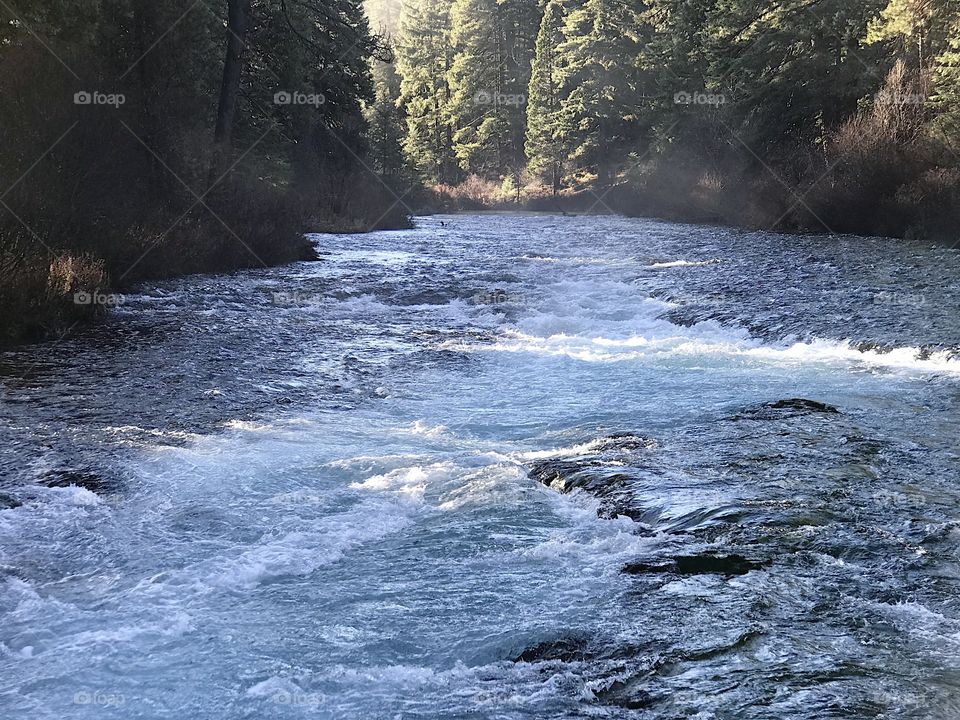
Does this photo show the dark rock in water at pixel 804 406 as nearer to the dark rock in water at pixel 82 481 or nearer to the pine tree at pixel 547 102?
the dark rock in water at pixel 82 481

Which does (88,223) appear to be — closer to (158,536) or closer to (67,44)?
(67,44)

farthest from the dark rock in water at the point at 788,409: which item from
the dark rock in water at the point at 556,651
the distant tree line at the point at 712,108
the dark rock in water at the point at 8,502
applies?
the distant tree line at the point at 712,108

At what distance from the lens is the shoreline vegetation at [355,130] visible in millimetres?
15391

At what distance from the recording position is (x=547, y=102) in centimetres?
6988

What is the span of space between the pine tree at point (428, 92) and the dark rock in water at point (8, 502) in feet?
247

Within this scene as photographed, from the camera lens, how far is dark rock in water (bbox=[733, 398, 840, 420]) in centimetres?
945

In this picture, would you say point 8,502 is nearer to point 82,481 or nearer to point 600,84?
point 82,481

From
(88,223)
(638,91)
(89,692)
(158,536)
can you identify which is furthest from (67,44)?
(638,91)

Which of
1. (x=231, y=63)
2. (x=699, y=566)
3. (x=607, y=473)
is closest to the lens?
(x=699, y=566)

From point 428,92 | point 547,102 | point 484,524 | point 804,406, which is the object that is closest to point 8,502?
point 484,524

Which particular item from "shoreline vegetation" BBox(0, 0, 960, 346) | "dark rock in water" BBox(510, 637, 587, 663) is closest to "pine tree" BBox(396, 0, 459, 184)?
"shoreline vegetation" BBox(0, 0, 960, 346)

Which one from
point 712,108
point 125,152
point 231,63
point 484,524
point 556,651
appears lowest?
point 556,651

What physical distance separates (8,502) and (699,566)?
5.03m

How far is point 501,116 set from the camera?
8044 cm
